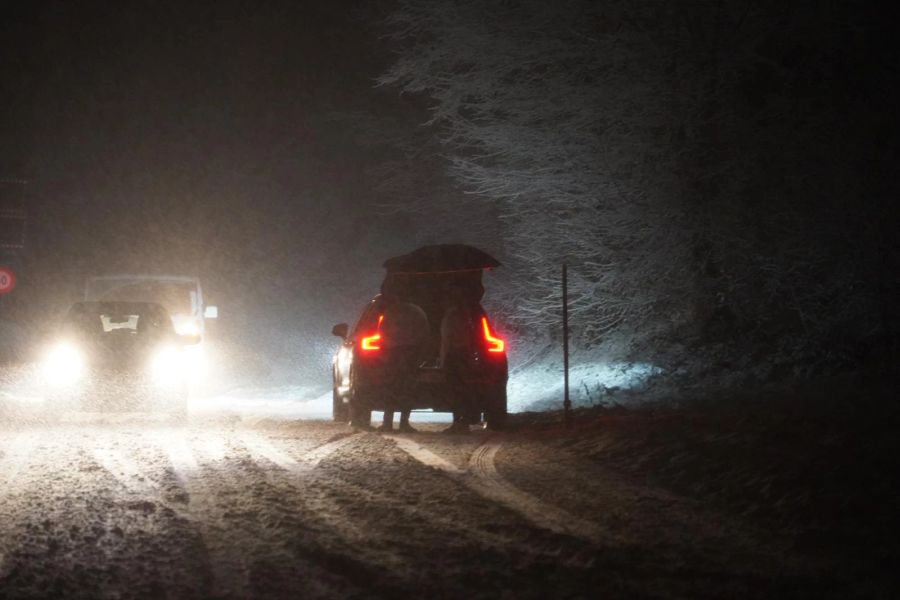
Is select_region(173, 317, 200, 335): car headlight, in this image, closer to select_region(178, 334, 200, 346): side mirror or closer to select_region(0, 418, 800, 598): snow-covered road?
select_region(178, 334, 200, 346): side mirror

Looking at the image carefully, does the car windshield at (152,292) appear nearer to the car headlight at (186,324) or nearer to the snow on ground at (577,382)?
the car headlight at (186,324)

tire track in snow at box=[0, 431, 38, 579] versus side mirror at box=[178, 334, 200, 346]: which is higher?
side mirror at box=[178, 334, 200, 346]

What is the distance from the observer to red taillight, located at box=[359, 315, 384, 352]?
1462 centimetres

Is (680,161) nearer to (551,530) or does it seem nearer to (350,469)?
(350,469)

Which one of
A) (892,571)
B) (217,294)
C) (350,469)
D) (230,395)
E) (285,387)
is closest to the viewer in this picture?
(892,571)

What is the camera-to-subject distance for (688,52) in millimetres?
17812

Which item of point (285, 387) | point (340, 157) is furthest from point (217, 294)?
point (285, 387)

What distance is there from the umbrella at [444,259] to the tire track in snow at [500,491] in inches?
117

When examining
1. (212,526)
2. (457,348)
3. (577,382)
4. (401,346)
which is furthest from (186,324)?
(212,526)

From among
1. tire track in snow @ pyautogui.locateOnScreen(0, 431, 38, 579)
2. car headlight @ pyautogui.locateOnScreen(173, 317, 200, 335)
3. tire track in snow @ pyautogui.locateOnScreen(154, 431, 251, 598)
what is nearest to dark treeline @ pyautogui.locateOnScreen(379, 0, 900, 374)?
car headlight @ pyautogui.locateOnScreen(173, 317, 200, 335)

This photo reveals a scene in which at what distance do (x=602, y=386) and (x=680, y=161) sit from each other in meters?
4.72

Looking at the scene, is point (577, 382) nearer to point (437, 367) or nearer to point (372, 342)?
point (437, 367)

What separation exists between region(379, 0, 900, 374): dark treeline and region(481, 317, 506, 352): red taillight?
5335 millimetres

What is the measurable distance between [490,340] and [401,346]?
1172 millimetres
